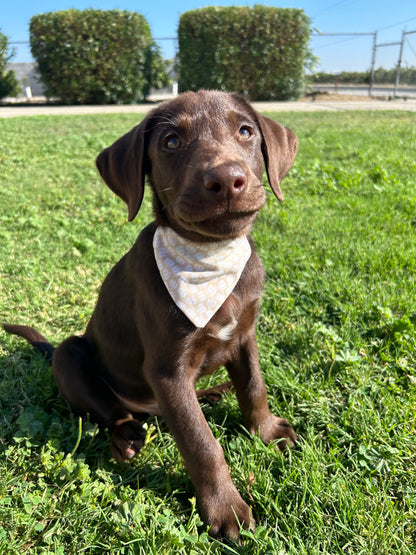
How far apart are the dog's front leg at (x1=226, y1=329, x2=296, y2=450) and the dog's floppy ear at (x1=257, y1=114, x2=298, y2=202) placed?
752 mm

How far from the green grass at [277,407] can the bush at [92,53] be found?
14.1 meters

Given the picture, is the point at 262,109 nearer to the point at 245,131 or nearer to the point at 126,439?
the point at 245,131

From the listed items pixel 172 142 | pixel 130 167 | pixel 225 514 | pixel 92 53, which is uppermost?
pixel 92 53

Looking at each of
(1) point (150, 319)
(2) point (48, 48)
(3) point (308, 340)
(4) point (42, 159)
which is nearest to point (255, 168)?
(1) point (150, 319)

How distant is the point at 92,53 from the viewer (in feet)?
54.7

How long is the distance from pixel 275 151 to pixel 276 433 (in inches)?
54.0

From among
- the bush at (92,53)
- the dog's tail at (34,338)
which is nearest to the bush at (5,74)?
the bush at (92,53)

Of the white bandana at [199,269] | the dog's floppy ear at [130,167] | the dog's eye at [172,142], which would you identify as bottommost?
the white bandana at [199,269]

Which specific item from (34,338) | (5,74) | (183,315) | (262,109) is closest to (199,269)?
(183,315)

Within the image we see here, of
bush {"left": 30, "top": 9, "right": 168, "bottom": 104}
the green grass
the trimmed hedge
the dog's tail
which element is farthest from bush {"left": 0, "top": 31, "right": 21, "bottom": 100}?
the dog's tail

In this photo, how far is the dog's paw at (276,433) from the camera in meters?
2.12

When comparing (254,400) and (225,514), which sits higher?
(254,400)

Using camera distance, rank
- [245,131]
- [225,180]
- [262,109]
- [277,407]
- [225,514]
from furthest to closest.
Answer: [262,109] → [277,407] → [245,131] → [225,514] → [225,180]

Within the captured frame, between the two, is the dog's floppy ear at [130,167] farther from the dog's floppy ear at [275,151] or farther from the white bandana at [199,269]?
the dog's floppy ear at [275,151]
